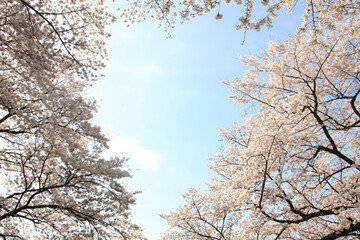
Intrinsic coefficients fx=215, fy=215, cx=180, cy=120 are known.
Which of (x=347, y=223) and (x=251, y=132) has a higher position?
(x=251, y=132)

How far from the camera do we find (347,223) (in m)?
6.23

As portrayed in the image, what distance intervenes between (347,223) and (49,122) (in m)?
8.93

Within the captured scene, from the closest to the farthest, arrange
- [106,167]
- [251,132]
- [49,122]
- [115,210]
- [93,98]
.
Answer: [49,122]
[106,167]
[115,210]
[93,98]
[251,132]

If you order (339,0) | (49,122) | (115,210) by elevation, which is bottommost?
(115,210)

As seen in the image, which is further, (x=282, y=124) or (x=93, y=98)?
(x=93, y=98)

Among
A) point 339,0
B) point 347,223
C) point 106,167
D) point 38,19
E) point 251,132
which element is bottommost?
point 347,223

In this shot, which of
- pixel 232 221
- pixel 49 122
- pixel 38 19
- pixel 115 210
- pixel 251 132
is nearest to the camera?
pixel 38 19

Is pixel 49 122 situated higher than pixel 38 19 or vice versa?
pixel 38 19

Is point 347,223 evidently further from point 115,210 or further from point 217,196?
point 115,210

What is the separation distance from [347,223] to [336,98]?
4152mm

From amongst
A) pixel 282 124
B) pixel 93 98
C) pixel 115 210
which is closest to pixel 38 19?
pixel 93 98

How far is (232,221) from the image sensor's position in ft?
40.5

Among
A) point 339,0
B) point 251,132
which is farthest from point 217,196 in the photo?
point 339,0

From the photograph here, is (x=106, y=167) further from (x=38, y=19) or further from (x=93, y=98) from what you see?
(x=38, y=19)
